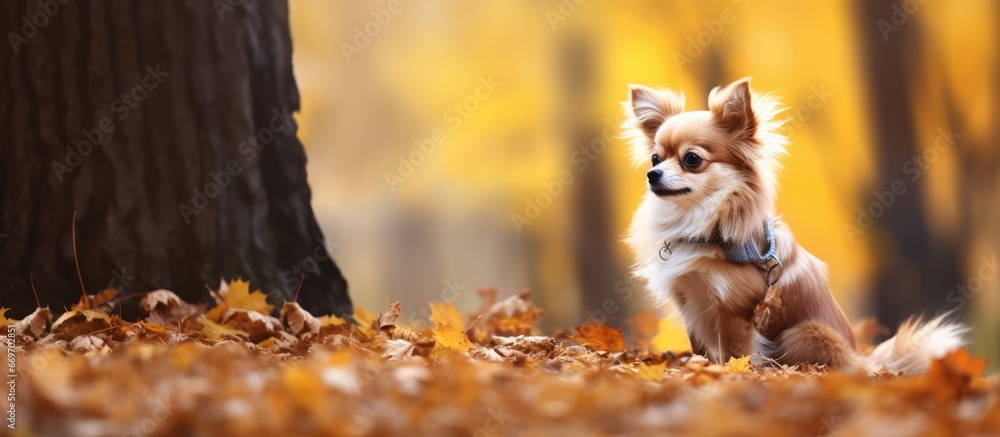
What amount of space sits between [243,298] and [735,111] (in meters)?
2.01

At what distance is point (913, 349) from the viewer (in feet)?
9.16

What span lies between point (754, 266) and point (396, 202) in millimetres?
2996

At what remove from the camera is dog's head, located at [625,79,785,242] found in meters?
2.79

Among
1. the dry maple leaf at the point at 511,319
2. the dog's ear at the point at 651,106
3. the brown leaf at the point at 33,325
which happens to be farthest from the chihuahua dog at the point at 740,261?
the brown leaf at the point at 33,325

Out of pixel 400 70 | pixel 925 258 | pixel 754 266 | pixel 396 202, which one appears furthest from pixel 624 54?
pixel 754 266

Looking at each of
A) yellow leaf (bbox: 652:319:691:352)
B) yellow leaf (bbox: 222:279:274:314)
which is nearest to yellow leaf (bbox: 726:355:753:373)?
yellow leaf (bbox: 652:319:691:352)

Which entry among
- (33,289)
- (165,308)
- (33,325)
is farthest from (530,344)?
(33,289)

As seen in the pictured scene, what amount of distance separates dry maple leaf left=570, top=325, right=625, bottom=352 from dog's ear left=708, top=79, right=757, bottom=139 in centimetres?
89

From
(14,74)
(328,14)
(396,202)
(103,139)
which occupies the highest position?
(328,14)

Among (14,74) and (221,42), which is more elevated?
(221,42)

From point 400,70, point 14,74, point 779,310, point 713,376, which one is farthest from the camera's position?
point 400,70

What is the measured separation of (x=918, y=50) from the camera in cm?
480

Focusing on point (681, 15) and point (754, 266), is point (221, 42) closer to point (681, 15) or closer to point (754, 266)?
point (754, 266)

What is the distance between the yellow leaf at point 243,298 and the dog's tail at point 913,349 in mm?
2289
